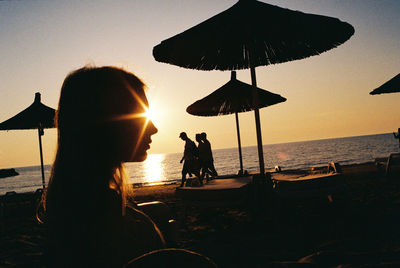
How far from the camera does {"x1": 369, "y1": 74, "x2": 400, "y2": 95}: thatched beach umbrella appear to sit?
28.0ft

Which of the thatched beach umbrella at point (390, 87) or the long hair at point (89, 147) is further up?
the thatched beach umbrella at point (390, 87)

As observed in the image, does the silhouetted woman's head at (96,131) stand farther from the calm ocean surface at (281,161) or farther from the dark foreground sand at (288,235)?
the calm ocean surface at (281,161)

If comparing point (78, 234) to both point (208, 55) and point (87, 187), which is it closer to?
point (87, 187)

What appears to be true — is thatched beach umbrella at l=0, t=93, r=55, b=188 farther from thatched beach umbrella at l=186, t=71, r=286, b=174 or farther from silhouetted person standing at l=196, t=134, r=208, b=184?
silhouetted person standing at l=196, t=134, r=208, b=184

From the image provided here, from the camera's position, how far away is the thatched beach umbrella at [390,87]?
8547 millimetres

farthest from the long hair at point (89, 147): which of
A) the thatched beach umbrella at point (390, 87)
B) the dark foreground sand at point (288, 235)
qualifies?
the thatched beach umbrella at point (390, 87)

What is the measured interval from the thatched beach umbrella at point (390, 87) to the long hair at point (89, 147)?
32.1ft

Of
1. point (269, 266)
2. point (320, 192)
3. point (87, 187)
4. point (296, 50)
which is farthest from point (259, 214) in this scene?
point (87, 187)

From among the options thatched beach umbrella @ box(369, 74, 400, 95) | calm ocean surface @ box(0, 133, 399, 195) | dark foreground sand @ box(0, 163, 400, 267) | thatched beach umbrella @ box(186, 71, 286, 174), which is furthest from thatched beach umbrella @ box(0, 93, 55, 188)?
thatched beach umbrella @ box(369, 74, 400, 95)

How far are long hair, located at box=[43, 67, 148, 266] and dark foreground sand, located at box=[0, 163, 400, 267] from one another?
5.03 feet

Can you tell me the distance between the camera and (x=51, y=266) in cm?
86

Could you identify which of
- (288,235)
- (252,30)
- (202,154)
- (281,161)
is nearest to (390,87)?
(202,154)

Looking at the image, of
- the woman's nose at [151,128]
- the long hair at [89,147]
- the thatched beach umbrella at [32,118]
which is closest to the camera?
the long hair at [89,147]

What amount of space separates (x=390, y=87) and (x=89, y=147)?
10091mm
